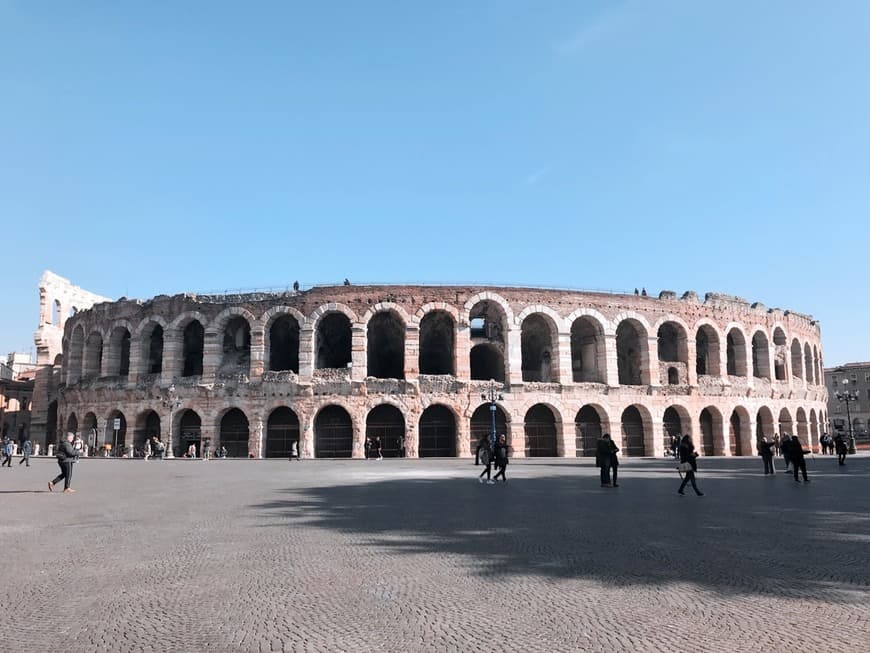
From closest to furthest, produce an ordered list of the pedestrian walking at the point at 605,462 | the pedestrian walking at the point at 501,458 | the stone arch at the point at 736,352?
1. the pedestrian walking at the point at 605,462
2. the pedestrian walking at the point at 501,458
3. the stone arch at the point at 736,352

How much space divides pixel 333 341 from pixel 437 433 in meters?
8.89

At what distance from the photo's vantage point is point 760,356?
4125cm

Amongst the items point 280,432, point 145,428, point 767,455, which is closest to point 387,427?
point 280,432

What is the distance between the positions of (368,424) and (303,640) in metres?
29.6

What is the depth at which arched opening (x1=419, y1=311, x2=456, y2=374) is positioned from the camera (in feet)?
118

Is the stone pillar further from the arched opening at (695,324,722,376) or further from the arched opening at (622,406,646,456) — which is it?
the arched opening at (695,324,722,376)

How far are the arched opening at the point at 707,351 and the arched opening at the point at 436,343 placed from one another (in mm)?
15532

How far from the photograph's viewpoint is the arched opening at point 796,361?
43.6 metres

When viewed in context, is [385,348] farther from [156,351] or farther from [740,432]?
[740,432]

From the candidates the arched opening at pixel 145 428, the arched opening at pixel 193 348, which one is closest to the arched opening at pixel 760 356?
the arched opening at pixel 193 348

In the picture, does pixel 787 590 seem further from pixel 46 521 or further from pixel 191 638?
pixel 46 521

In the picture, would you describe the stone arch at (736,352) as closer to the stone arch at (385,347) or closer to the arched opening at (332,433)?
the stone arch at (385,347)

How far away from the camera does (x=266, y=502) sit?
12.0m

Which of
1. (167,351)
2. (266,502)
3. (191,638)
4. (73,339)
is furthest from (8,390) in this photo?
(191,638)
